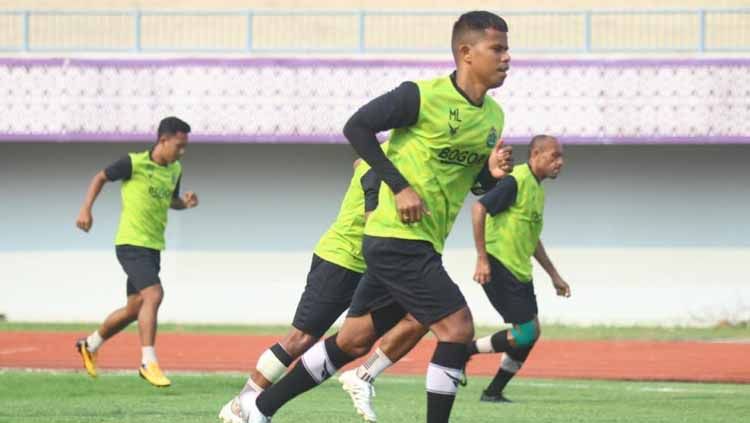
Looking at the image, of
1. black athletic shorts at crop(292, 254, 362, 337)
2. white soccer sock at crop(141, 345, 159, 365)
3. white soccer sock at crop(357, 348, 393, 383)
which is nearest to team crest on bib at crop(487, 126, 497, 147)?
black athletic shorts at crop(292, 254, 362, 337)

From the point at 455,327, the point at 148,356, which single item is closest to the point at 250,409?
the point at 455,327

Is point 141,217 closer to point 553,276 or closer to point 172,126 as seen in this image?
point 172,126

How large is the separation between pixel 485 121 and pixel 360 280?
1.55m

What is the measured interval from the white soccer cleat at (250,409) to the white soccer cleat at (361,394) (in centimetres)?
70

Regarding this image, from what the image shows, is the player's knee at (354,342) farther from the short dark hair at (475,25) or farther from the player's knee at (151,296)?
the player's knee at (151,296)

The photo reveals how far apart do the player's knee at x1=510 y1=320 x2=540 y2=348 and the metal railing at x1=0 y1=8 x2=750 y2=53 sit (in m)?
14.5

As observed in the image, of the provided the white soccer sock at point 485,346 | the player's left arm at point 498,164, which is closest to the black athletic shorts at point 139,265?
the white soccer sock at point 485,346

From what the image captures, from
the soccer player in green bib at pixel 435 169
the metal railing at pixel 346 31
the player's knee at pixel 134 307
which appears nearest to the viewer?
the soccer player in green bib at pixel 435 169

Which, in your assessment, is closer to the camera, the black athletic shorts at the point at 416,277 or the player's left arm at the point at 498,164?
the black athletic shorts at the point at 416,277

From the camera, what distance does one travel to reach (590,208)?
2662cm

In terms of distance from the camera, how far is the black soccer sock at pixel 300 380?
8922mm

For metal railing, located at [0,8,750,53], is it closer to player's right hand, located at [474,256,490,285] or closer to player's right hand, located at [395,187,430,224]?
player's right hand, located at [474,256,490,285]

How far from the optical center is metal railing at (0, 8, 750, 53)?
27.1 metres

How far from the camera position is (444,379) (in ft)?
27.0
